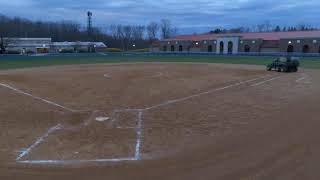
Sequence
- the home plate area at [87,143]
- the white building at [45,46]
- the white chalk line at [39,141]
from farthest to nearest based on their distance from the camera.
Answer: the white building at [45,46] < the white chalk line at [39,141] < the home plate area at [87,143]

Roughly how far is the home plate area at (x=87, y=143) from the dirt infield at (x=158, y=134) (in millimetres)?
31

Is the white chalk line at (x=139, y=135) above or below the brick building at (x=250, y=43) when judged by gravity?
below

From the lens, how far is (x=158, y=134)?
13.4 meters

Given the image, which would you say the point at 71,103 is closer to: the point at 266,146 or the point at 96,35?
the point at 266,146

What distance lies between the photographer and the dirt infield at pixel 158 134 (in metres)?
9.72

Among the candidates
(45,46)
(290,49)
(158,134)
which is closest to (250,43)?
(290,49)

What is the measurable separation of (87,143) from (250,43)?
91757 millimetres

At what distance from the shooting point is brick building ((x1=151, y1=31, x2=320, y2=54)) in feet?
292

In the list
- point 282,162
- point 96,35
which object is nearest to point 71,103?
point 282,162

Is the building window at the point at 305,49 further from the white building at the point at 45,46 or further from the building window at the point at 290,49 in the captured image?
→ the white building at the point at 45,46

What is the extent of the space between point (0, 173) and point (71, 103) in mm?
10134

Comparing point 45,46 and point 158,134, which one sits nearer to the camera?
point 158,134

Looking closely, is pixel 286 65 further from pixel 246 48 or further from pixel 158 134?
pixel 246 48

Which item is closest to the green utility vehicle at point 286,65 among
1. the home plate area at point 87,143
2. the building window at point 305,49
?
the home plate area at point 87,143
